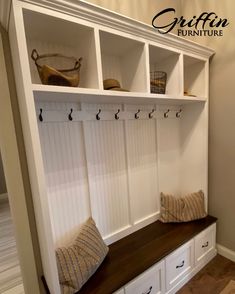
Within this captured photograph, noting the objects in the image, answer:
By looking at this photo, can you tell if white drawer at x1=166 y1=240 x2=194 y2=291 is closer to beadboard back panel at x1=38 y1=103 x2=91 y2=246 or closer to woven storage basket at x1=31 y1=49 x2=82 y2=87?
beadboard back panel at x1=38 y1=103 x2=91 y2=246

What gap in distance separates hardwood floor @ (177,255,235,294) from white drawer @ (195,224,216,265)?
0.10 meters

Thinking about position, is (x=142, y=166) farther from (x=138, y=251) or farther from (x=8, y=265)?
(x=8, y=265)

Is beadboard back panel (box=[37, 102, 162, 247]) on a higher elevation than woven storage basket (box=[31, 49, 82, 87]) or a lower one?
lower

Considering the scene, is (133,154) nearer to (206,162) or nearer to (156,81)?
(156,81)

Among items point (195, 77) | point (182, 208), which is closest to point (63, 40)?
point (195, 77)

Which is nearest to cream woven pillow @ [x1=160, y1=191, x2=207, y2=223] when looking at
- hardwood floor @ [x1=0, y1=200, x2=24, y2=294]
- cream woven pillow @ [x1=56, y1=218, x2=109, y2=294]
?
cream woven pillow @ [x1=56, y1=218, x2=109, y2=294]

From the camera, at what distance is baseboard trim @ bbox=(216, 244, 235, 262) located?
1.95 meters

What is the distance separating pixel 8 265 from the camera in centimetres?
225

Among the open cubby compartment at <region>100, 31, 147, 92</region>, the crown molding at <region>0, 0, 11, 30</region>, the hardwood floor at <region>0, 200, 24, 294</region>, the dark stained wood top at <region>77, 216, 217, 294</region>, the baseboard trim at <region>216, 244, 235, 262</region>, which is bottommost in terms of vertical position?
the hardwood floor at <region>0, 200, 24, 294</region>

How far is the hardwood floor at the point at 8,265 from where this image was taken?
6.31 ft

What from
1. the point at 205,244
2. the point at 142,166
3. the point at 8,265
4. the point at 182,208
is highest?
the point at 142,166

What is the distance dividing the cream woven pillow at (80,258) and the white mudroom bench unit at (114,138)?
0.26 feet

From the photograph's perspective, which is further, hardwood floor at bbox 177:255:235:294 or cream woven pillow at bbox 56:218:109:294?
hardwood floor at bbox 177:255:235:294

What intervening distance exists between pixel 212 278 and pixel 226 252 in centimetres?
36
